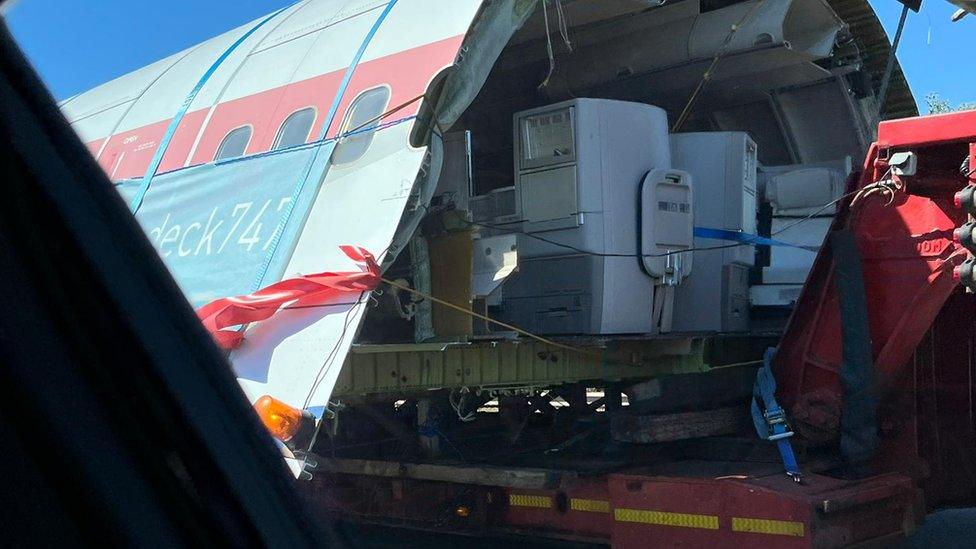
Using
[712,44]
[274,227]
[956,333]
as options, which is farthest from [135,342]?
[712,44]

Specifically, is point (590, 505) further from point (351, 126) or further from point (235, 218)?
point (235, 218)

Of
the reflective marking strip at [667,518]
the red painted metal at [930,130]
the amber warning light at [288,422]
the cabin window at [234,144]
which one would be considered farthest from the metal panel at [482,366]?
the cabin window at [234,144]

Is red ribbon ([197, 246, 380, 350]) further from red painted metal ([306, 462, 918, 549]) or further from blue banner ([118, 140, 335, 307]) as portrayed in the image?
red painted metal ([306, 462, 918, 549])

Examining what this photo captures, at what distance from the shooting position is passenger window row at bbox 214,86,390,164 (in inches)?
247

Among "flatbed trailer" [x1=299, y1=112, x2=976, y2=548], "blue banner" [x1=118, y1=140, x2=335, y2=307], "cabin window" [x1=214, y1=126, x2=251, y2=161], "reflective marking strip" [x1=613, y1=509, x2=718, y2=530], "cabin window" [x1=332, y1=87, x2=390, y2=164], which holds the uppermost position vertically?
"cabin window" [x1=214, y1=126, x2=251, y2=161]

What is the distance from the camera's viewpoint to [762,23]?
8234 mm

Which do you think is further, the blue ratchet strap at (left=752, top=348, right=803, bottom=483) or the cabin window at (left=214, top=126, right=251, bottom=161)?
the cabin window at (left=214, top=126, right=251, bottom=161)

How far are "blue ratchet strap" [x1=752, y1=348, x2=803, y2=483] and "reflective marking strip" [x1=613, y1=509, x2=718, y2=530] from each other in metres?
0.55

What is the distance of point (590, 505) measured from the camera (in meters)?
6.12

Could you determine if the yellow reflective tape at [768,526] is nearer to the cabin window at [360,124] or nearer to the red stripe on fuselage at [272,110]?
the red stripe on fuselage at [272,110]

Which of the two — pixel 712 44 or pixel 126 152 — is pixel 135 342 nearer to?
pixel 712 44

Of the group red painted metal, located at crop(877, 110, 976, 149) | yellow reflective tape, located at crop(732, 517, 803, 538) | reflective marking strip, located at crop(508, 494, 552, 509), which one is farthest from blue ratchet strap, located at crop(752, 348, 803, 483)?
red painted metal, located at crop(877, 110, 976, 149)

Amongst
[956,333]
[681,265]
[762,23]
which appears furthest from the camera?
[762,23]

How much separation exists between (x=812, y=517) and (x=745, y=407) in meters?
1.27
